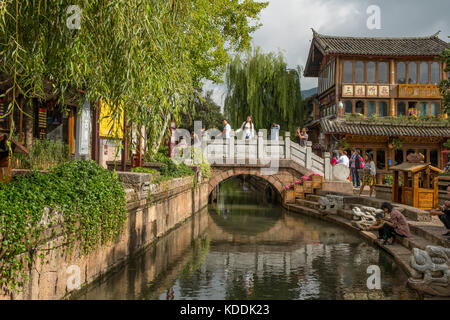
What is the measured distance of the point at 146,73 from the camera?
20.7ft

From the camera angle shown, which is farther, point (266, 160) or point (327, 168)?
point (266, 160)

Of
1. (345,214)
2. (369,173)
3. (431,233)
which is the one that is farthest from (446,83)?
(431,233)

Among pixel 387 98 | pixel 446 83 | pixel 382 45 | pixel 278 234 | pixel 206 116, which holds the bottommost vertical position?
pixel 278 234

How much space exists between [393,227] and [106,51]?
6.82m

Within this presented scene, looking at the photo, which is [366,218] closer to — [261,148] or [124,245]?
[124,245]

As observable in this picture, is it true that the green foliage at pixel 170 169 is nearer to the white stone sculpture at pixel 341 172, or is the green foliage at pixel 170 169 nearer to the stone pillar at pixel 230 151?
the stone pillar at pixel 230 151

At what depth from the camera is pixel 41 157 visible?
9.92 meters

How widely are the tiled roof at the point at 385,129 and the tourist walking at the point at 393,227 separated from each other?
14.0m

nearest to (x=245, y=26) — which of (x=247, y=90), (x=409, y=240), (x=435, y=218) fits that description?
(x=247, y=90)

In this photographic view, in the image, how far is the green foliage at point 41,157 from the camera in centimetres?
937

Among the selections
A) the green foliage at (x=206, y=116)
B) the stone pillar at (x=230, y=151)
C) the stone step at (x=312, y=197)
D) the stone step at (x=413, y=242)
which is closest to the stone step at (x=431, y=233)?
the stone step at (x=413, y=242)

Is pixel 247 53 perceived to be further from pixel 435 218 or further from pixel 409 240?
pixel 409 240

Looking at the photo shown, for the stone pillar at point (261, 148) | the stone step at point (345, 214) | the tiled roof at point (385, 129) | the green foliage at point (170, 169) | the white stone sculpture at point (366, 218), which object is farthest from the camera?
the tiled roof at point (385, 129)
